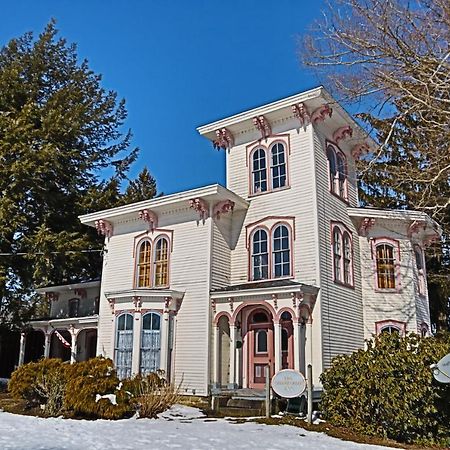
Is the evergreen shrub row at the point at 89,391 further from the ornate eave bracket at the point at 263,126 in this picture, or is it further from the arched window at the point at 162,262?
the ornate eave bracket at the point at 263,126

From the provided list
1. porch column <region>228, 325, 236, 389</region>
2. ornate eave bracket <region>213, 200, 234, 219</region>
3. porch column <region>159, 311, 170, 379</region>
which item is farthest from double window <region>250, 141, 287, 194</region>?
porch column <region>159, 311, 170, 379</region>

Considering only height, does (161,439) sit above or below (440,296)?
below

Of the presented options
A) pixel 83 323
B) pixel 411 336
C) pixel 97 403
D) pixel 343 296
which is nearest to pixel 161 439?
pixel 97 403

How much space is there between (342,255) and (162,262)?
20.7 ft

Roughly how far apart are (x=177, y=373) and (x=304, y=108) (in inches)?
381

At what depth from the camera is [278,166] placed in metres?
17.3

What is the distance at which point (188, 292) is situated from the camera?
16625mm

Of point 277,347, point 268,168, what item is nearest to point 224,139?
point 268,168

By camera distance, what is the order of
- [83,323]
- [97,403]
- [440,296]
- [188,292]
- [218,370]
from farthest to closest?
[440,296]
[83,323]
[188,292]
[218,370]
[97,403]

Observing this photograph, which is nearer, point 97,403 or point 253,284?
point 97,403

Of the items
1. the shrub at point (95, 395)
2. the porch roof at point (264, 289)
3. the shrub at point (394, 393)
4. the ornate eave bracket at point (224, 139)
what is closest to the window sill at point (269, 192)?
the ornate eave bracket at point (224, 139)

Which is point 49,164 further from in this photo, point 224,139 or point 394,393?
point 394,393

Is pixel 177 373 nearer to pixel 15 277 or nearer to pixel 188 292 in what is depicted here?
pixel 188 292

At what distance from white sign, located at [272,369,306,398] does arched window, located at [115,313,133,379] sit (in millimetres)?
6221
